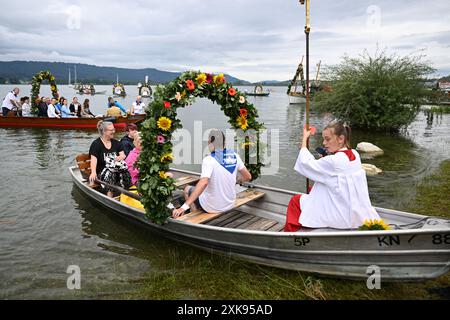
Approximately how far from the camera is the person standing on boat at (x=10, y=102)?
20.6 metres

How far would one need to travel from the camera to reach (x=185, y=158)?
47.1 feet

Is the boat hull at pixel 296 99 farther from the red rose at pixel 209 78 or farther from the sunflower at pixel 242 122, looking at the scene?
the red rose at pixel 209 78

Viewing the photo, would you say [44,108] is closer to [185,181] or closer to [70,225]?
[70,225]

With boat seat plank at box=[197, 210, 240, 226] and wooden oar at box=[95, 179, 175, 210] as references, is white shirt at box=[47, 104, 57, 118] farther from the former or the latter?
boat seat plank at box=[197, 210, 240, 226]

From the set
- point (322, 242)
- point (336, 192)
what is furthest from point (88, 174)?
point (336, 192)

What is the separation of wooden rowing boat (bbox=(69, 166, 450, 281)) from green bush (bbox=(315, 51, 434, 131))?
50.5 ft

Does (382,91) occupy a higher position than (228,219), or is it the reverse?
(382,91)

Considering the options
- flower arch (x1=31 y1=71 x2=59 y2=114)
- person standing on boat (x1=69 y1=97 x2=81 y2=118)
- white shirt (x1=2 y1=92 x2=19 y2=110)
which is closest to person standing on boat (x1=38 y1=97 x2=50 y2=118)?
flower arch (x1=31 y1=71 x2=59 y2=114)

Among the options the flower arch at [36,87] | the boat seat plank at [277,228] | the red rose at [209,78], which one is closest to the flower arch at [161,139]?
the red rose at [209,78]

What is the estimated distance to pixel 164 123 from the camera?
5559mm

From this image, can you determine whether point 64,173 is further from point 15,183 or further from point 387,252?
point 387,252

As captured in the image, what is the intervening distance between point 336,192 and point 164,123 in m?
3.00

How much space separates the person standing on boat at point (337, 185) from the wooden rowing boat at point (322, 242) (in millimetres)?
242
